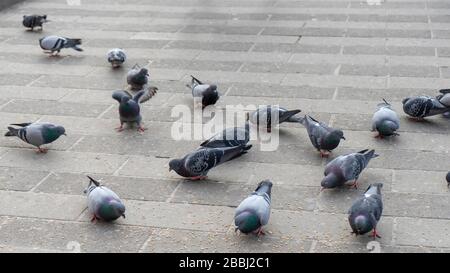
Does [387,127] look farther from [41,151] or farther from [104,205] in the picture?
[41,151]

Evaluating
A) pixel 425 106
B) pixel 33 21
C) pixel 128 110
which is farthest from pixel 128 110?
pixel 33 21

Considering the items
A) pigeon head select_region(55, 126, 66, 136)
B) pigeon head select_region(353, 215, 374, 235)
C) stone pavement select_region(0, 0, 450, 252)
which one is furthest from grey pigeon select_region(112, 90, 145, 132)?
pigeon head select_region(353, 215, 374, 235)

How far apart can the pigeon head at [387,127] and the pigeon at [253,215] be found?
1617mm

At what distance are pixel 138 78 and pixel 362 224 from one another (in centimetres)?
325

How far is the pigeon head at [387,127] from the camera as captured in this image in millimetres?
5660

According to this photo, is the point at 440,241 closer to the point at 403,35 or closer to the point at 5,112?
the point at 5,112

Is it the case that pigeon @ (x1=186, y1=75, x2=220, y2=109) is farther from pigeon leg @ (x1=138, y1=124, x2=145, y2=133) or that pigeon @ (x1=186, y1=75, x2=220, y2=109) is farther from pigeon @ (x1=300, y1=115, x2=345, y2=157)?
pigeon @ (x1=300, y1=115, x2=345, y2=157)

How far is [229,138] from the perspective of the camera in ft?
17.4

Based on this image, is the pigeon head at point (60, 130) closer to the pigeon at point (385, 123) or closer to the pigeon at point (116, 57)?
the pigeon at point (116, 57)

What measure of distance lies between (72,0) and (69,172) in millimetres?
6024

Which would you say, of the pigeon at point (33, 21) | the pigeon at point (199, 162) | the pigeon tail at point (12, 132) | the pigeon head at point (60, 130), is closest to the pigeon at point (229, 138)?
the pigeon at point (199, 162)
